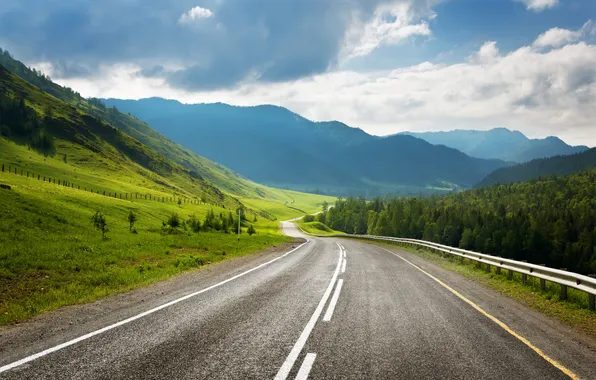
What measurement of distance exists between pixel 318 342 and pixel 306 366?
130 cm

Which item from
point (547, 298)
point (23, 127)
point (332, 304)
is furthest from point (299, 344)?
point (23, 127)

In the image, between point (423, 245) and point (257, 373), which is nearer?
point (257, 373)

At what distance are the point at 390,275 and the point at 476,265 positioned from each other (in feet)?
25.8

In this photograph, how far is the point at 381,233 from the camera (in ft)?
417

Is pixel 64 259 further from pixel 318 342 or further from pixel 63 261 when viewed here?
pixel 318 342

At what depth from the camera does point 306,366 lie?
613 centimetres

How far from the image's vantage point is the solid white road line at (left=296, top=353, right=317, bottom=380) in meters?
5.72

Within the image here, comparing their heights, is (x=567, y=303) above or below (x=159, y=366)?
above

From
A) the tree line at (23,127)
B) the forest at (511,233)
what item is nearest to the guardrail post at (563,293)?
the forest at (511,233)

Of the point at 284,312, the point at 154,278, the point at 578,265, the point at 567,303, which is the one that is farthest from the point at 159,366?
the point at 578,265

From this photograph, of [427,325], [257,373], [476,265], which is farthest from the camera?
[476,265]

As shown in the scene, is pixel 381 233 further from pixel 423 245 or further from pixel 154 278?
pixel 154 278

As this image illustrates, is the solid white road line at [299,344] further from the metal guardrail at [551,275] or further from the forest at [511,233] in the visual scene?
the forest at [511,233]

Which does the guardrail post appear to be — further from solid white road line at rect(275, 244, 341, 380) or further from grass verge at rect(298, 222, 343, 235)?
grass verge at rect(298, 222, 343, 235)
